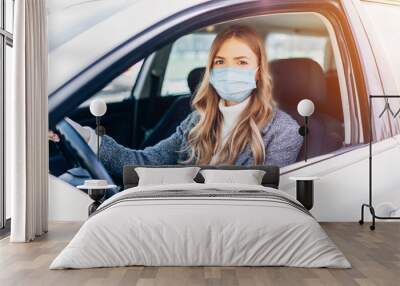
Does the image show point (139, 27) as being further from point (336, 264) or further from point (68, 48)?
point (336, 264)

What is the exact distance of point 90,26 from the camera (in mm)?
8133

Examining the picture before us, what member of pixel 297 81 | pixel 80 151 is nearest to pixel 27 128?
pixel 80 151

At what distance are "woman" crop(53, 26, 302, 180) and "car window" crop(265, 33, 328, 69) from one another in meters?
0.14

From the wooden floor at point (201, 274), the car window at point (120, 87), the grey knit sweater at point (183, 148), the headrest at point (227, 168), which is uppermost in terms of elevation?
the car window at point (120, 87)

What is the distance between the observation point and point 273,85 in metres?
8.01

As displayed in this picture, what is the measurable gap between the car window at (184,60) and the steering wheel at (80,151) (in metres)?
1.21

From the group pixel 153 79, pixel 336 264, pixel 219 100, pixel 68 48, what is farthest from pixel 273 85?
pixel 336 264

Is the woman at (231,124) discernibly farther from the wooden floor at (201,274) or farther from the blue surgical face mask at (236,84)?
the wooden floor at (201,274)

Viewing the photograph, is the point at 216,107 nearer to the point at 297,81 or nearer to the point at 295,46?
the point at 297,81

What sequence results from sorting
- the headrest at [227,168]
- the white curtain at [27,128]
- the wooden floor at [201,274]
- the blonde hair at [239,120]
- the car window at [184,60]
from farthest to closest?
the car window at [184,60] < the blonde hair at [239,120] < the headrest at [227,168] < the white curtain at [27,128] < the wooden floor at [201,274]

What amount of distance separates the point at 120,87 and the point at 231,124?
4.96ft

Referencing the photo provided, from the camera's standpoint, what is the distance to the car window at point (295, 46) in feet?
26.4

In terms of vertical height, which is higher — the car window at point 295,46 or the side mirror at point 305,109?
the car window at point 295,46

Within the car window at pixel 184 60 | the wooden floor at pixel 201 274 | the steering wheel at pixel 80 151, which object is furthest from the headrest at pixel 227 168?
the wooden floor at pixel 201 274
